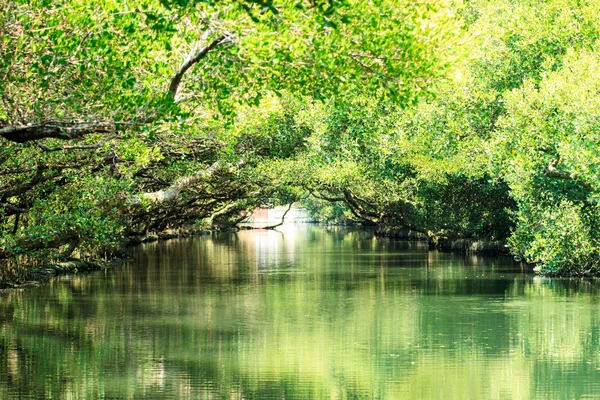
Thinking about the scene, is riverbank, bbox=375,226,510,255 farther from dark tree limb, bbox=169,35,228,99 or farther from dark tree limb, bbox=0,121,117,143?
dark tree limb, bbox=0,121,117,143

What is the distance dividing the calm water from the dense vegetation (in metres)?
3.03

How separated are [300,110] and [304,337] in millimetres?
18459

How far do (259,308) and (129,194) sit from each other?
8750mm

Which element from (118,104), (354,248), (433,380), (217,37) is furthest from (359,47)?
(354,248)

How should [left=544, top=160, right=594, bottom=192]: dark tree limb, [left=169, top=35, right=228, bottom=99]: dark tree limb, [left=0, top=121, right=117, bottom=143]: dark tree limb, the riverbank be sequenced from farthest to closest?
the riverbank → [left=544, top=160, right=594, bottom=192]: dark tree limb → [left=169, top=35, right=228, bottom=99]: dark tree limb → [left=0, top=121, right=117, bottom=143]: dark tree limb

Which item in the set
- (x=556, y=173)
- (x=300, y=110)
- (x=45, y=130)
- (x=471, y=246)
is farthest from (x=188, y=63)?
(x=471, y=246)

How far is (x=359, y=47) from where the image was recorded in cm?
1748

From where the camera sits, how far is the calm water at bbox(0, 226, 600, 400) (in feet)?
49.2

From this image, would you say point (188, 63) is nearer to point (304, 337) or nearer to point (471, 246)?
point (304, 337)

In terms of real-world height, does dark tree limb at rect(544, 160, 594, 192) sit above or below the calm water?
above

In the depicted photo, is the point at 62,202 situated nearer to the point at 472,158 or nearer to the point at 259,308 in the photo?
the point at 259,308

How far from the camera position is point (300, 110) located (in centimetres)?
3756

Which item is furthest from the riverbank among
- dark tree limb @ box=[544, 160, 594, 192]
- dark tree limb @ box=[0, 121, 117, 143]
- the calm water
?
dark tree limb @ box=[0, 121, 117, 143]

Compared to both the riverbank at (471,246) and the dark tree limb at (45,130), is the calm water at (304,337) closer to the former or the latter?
the dark tree limb at (45,130)
